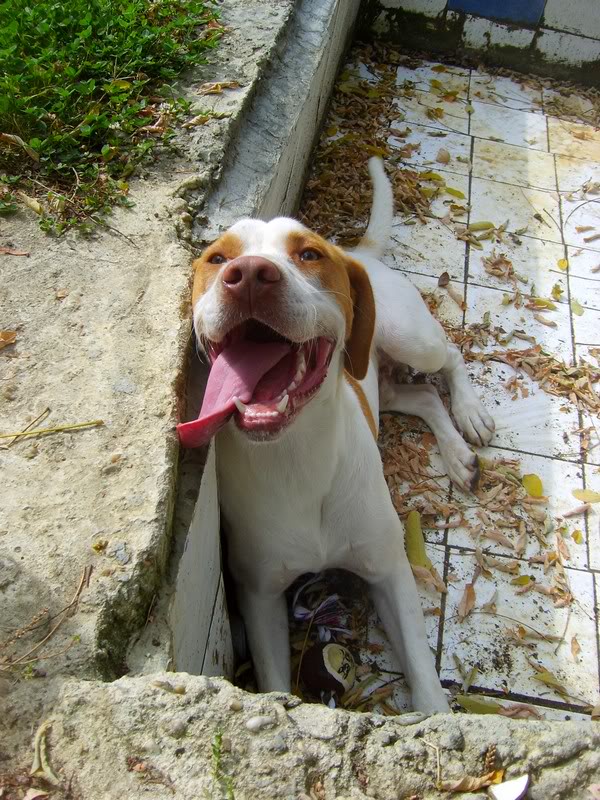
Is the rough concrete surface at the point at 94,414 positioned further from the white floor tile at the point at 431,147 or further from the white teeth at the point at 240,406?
the white floor tile at the point at 431,147

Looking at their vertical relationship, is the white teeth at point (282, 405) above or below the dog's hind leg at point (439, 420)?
above

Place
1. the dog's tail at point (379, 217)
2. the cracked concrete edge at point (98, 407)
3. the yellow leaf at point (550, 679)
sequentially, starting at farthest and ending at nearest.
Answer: the dog's tail at point (379, 217)
the yellow leaf at point (550, 679)
the cracked concrete edge at point (98, 407)

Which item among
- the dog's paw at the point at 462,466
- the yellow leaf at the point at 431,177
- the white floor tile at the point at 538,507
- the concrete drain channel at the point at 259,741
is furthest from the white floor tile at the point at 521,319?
the concrete drain channel at the point at 259,741

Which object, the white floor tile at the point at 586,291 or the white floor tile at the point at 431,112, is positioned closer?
the white floor tile at the point at 586,291

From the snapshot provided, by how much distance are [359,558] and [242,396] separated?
101cm

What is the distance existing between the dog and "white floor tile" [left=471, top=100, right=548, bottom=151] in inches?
129

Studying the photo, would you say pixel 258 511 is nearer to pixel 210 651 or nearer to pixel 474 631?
pixel 210 651

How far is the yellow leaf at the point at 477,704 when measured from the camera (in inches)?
107

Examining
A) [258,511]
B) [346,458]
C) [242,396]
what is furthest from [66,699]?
[346,458]

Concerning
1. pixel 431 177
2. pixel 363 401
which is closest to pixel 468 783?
pixel 363 401

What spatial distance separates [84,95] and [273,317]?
5.70 feet

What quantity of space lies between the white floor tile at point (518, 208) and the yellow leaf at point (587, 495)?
6.45 feet

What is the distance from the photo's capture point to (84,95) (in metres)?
3.16

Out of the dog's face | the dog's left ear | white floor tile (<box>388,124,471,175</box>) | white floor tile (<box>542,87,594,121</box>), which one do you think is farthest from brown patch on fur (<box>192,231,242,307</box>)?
white floor tile (<box>542,87,594,121</box>)
